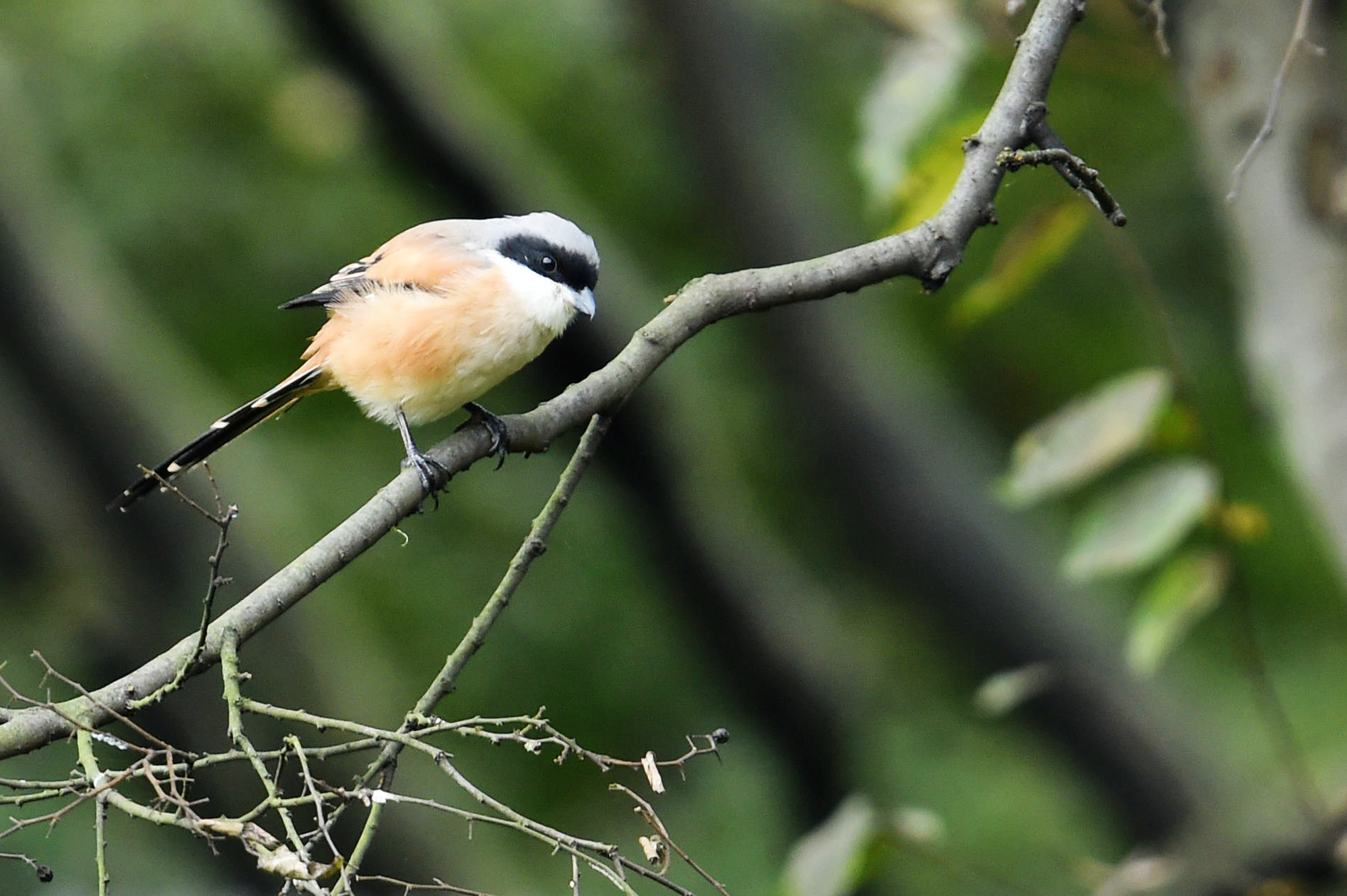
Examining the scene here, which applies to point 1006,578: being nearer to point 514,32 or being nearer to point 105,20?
point 514,32

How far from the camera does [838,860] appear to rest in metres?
2.92

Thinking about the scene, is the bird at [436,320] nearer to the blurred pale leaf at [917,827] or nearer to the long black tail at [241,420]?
the long black tail at [241,420]

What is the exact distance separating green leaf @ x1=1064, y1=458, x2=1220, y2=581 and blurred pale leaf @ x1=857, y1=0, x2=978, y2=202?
2.71ft

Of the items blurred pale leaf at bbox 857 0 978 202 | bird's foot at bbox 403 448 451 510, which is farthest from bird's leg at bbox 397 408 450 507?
blurred pale leaf at bbox 857 0 978 202

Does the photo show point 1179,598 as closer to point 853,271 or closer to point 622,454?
point 853,271

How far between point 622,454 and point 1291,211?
281 cm

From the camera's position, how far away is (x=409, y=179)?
18.2 ft

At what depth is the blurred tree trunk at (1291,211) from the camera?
10.9 ft

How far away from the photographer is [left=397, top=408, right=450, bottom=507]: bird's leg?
6.98 ft

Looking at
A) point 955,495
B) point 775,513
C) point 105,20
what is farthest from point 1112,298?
point 105,20

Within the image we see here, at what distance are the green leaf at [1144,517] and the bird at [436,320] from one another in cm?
118

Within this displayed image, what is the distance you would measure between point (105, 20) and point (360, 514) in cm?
441

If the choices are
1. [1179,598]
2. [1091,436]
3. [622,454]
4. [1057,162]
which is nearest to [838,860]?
[1179,598]

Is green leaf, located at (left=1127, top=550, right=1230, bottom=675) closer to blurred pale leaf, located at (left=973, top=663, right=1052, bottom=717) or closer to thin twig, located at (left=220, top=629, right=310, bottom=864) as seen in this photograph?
blurred pale leaf, located at (left=973, top=663, right=1052, bottom=717)
